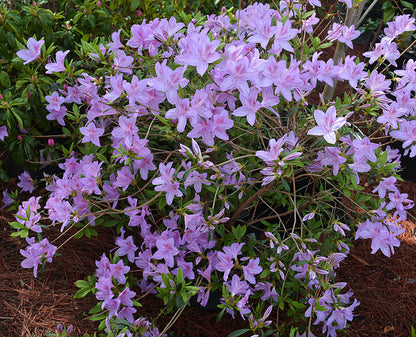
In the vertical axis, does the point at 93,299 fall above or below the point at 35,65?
below

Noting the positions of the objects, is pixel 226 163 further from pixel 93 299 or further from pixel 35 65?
pixel 35 65

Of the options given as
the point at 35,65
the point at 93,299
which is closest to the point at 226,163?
the point at 93,299

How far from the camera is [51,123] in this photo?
263 cm

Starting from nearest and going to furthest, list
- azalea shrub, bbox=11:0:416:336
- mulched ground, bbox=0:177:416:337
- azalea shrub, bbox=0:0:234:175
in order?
azalea shrub, bbox=11:0:416:336, mulched ground, bbox=0:177:416:337, azalea shrub, bbox=0:0:234:175

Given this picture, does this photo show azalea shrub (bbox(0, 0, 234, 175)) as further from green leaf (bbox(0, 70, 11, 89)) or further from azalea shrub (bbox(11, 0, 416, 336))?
azalea shrub (bbox(11, 0, 416, 336))

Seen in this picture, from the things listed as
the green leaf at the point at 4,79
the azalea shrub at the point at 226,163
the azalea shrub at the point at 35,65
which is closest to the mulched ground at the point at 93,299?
the azalea shrub at the point at 226,163

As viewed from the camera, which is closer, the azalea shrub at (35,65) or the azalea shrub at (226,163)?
the azalea shrub at (226,163)

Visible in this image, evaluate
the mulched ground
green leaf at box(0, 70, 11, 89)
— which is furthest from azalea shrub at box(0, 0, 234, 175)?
the mulched ground

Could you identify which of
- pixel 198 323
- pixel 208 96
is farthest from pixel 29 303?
pixel 208 96

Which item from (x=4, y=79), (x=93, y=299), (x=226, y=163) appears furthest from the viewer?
(x=4, y=79)

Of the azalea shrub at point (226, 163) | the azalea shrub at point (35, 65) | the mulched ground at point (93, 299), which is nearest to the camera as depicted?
the azalea shrub at point (226, 163)

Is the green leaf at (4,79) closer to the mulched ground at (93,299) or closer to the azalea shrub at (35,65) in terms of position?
the azalea shrub at (35,65)

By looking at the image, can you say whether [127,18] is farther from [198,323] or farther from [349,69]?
[198,323]

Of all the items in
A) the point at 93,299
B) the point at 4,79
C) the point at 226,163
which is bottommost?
the point at 93,299
